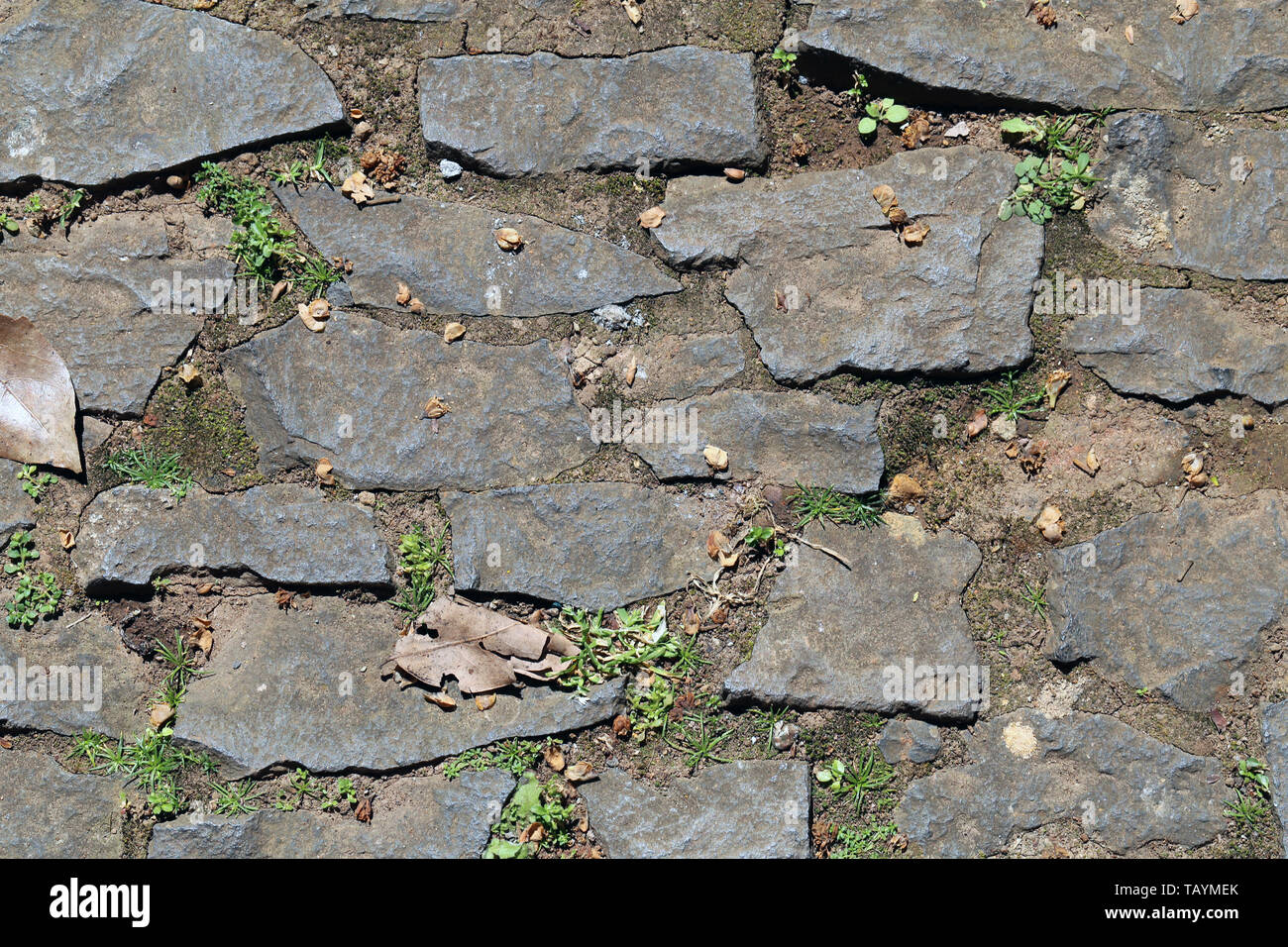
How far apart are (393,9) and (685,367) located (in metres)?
1.51

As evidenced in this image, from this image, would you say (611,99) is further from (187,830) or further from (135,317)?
(187,830)

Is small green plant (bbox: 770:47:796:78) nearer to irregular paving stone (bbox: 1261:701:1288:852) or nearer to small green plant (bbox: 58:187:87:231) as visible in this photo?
small green plant (bbox: 58:187:87:231)

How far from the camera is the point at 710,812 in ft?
9.27

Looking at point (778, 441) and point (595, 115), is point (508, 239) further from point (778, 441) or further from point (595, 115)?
point (778, 441)

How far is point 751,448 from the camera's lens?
287 cm

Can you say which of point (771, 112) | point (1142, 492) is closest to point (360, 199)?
point (771, 112)

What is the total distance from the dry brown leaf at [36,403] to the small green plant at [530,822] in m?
1.76

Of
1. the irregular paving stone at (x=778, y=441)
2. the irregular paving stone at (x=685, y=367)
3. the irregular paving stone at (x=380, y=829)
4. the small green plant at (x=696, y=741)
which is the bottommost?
the irregular paving stone at (x=380, y=829)

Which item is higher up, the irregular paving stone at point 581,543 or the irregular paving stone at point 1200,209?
the irregular paving stone at point 1200,209

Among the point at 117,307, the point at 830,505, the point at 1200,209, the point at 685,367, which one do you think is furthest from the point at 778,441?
the point at 117,307

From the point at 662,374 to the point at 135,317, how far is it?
1714 mm

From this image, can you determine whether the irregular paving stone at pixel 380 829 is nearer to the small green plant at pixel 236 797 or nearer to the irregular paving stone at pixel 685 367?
the small green plant at pixel 236 797

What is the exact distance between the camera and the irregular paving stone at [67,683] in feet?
9.43

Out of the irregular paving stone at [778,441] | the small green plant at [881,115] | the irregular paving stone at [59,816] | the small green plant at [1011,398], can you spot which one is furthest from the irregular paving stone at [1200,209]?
the irregular paving stone at [59,816]
